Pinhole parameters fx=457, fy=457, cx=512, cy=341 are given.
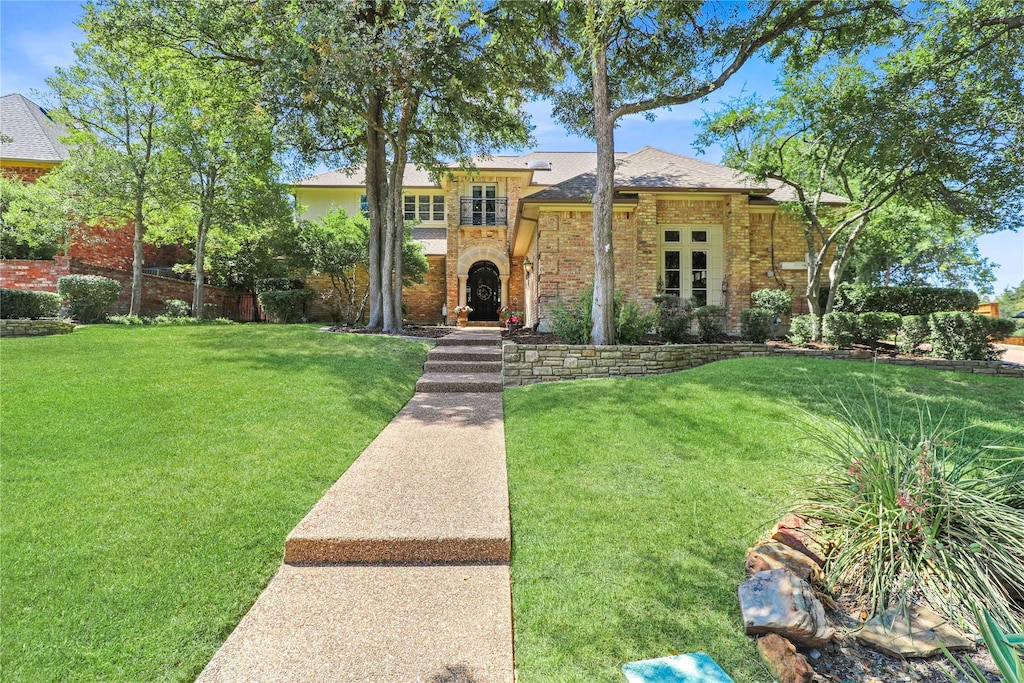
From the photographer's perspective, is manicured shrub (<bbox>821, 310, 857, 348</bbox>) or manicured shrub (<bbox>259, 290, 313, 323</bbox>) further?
manicured shrub (<bbox>259, 290, 313, 323</bbox>)

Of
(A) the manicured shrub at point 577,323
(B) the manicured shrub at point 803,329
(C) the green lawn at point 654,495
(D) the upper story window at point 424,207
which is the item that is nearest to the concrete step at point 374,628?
(C) the green lawn at point 654,495

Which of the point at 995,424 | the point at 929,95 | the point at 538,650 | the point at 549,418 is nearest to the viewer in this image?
the point at 538,650

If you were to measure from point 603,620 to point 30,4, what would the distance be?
10.1 metres

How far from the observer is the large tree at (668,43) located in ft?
27.8

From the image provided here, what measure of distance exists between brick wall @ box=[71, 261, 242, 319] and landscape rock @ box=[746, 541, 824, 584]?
59.2ft

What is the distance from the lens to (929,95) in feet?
29.1

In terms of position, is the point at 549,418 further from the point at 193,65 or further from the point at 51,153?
the point at 51,153

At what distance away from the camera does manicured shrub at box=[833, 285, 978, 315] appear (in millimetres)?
12250

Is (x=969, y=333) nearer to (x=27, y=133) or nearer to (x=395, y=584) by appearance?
(x=395, y=584)

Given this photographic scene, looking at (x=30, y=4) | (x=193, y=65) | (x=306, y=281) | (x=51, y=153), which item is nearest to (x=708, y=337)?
(x=30, y=4)

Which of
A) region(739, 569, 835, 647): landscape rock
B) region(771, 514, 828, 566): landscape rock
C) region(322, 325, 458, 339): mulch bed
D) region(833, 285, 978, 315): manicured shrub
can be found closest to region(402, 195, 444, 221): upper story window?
region(322, 325, 458, 339): mulch bed

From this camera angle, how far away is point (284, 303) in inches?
656

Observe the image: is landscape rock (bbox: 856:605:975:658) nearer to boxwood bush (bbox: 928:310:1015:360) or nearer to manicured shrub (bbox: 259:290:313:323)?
boxwood bush (bbox: 928:310:1015:360)

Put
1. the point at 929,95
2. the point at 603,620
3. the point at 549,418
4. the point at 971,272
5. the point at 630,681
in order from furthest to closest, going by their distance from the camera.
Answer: the point at 971,272, the point at 929,95, the point at 549,418, the point at 603,620, the point at 630,681
